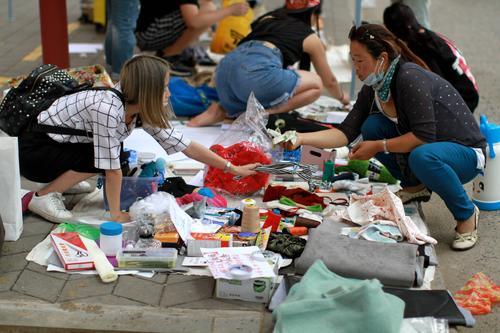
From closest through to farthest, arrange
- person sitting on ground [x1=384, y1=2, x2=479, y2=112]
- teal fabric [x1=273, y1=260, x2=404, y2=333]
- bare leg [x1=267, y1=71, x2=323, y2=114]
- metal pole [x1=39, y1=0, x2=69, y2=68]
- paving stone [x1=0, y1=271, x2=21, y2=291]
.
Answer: teal fabric [x1=273, y1=260, x2=404, y2=333]
paving stone [x1=0, y1=271, x2=21, y2=291]
person sitting on ground [x1=384, y1=2, x2=479, y2=112]
bare leg [x1=267, y1=71, x2=323, y2=114]
metal pole [x1=39, y1=0, x2=69, y2=68]

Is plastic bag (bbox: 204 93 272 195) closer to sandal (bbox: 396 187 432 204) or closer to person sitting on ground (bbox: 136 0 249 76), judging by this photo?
sandal (bbox: 396 187 432 204)

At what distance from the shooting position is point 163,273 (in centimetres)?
363

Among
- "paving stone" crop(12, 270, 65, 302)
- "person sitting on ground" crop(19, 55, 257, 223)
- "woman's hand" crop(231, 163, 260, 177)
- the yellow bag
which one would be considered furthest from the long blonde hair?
the yellow bag

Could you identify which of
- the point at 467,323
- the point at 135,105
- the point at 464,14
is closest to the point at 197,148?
the point at 135,105

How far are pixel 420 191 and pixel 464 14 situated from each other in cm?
738

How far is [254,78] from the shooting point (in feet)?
18.5

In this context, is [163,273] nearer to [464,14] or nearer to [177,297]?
[177,297]

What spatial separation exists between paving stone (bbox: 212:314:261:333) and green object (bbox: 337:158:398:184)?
73.3 inches

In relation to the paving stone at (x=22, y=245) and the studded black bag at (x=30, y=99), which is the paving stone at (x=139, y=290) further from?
the studded black bag at (x=30, y=99)

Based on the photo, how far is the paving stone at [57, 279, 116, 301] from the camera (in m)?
3.42

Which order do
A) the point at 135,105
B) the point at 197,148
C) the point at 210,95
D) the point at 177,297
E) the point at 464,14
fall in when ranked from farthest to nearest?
the point at 464,14 < the point at 210,95 < the point at 197,148 < the point at 135,105 < the point at 177,297

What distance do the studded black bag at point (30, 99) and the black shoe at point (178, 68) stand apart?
304cm

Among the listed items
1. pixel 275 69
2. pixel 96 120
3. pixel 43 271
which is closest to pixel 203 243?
pixel 43 271

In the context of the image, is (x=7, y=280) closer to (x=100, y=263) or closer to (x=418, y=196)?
(x=100, y=263)
